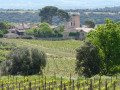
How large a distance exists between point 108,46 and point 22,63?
8.60m

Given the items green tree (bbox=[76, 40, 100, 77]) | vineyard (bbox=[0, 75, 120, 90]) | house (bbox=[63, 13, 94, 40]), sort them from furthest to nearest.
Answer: house (bbox=[63, 13, 94, 40]), green tree (bbox=[76, 40, 100, 77]), vineyard (bbox=[0, 75, 120, 90])

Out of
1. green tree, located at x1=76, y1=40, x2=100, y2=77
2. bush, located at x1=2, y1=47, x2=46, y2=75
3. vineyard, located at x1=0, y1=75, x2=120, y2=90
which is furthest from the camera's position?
bush, located at x1=2, y1=47, x2=46, y2=75

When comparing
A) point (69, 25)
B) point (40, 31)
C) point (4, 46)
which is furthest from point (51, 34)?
point (4, 46)

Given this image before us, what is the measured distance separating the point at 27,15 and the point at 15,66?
6569 inches

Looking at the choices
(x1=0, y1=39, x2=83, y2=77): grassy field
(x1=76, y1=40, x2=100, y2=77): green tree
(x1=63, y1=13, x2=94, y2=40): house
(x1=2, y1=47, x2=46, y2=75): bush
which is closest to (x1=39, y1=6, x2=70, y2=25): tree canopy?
(x1=63, y1=13, x2=94, y2=40): house

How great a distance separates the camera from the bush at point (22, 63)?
91.4 ft

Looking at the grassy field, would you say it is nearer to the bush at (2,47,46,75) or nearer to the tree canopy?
the bush at (2,47,46,75)

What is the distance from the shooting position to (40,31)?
81250mm

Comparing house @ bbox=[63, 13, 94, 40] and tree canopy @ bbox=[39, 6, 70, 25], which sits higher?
tree canopy @ bbox=[39, 6, 70, 25]

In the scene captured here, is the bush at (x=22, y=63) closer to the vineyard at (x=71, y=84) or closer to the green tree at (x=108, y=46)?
the vineyard at (x=71, y=84)

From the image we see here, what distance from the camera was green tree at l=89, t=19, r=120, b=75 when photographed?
28.1 m

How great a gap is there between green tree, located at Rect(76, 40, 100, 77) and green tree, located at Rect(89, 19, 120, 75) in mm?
1235

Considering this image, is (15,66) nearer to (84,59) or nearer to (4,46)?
(84,59)

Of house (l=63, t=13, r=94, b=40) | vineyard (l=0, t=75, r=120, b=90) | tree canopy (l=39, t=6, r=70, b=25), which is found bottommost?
house (l=63, t=13, r=94, b=40)
